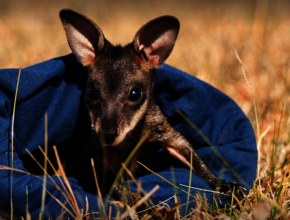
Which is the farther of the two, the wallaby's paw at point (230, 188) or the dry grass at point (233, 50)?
the dry grass at point (233, 50)

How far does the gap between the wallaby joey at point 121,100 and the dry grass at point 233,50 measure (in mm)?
505

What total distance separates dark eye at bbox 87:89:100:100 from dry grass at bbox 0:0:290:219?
110 centimetres

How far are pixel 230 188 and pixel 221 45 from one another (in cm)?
367

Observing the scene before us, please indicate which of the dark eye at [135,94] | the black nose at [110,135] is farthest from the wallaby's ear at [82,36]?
the black nose at [110,135]

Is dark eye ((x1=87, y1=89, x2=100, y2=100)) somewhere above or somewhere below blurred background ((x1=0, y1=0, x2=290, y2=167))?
below

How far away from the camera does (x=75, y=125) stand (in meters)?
3.59

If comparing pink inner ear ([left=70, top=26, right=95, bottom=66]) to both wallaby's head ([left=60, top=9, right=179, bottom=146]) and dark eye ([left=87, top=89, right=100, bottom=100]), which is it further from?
dark eye ([left=87, top=89, right=100, bottom=100])

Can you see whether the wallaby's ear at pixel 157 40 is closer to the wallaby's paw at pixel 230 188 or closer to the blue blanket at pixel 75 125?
the blue blanket at pixel 75 125

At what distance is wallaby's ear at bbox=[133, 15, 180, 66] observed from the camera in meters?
3.21

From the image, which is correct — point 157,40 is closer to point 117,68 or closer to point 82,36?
point 117,68

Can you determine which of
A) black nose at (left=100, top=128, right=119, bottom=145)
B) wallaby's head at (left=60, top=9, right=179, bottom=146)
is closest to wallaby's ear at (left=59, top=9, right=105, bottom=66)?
wallaby's head at (left=60, top=9, right=179, bottom=146)

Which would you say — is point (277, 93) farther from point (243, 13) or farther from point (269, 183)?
point (243, 13)

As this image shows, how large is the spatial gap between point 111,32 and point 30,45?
2.03 meters

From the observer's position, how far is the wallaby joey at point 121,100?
2934 millimetres
